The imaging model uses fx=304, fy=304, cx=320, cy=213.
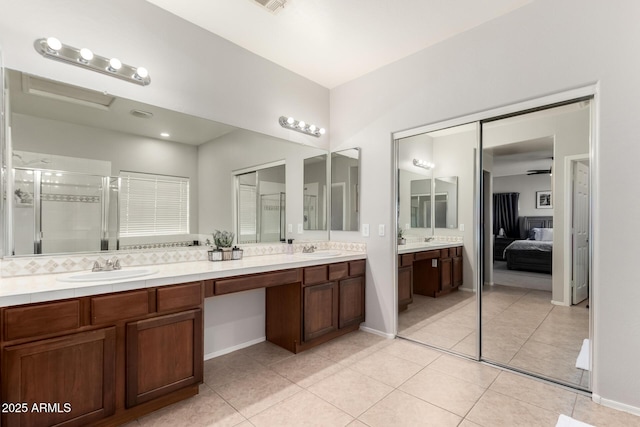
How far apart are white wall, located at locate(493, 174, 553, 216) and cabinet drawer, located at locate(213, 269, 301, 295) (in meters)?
1.97

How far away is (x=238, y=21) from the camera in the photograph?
98.9 inches

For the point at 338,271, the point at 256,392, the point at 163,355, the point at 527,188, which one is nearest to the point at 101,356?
the point at 163,355

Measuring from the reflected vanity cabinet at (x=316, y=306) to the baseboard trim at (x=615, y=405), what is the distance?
1.89 meters

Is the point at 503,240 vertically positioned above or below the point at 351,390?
above

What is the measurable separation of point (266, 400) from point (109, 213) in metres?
1.70

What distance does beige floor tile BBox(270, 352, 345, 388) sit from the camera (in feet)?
7.60

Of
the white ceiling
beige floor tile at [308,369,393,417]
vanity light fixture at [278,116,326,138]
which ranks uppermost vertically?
the white ceiling

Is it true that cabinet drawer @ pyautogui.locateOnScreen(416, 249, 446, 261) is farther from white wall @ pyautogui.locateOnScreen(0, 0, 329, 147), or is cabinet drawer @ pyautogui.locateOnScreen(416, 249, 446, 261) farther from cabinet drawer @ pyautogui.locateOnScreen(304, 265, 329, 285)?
white wall @ pyautogui.locateOnScreen(0, 0, 329, 147)

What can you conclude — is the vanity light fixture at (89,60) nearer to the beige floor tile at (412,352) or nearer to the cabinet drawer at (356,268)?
the cabinet drawer at (356,268)

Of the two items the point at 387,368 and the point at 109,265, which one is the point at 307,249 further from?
the point at 109,265

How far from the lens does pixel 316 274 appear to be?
281 centimetres

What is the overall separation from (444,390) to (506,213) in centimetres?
154

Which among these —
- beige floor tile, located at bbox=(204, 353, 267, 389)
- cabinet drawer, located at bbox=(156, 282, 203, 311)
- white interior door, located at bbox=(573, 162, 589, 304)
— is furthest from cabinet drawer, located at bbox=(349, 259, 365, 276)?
white interior door, located at bbox=(573, 162, 589, 304)

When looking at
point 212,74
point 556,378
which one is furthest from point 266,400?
point 212,74
